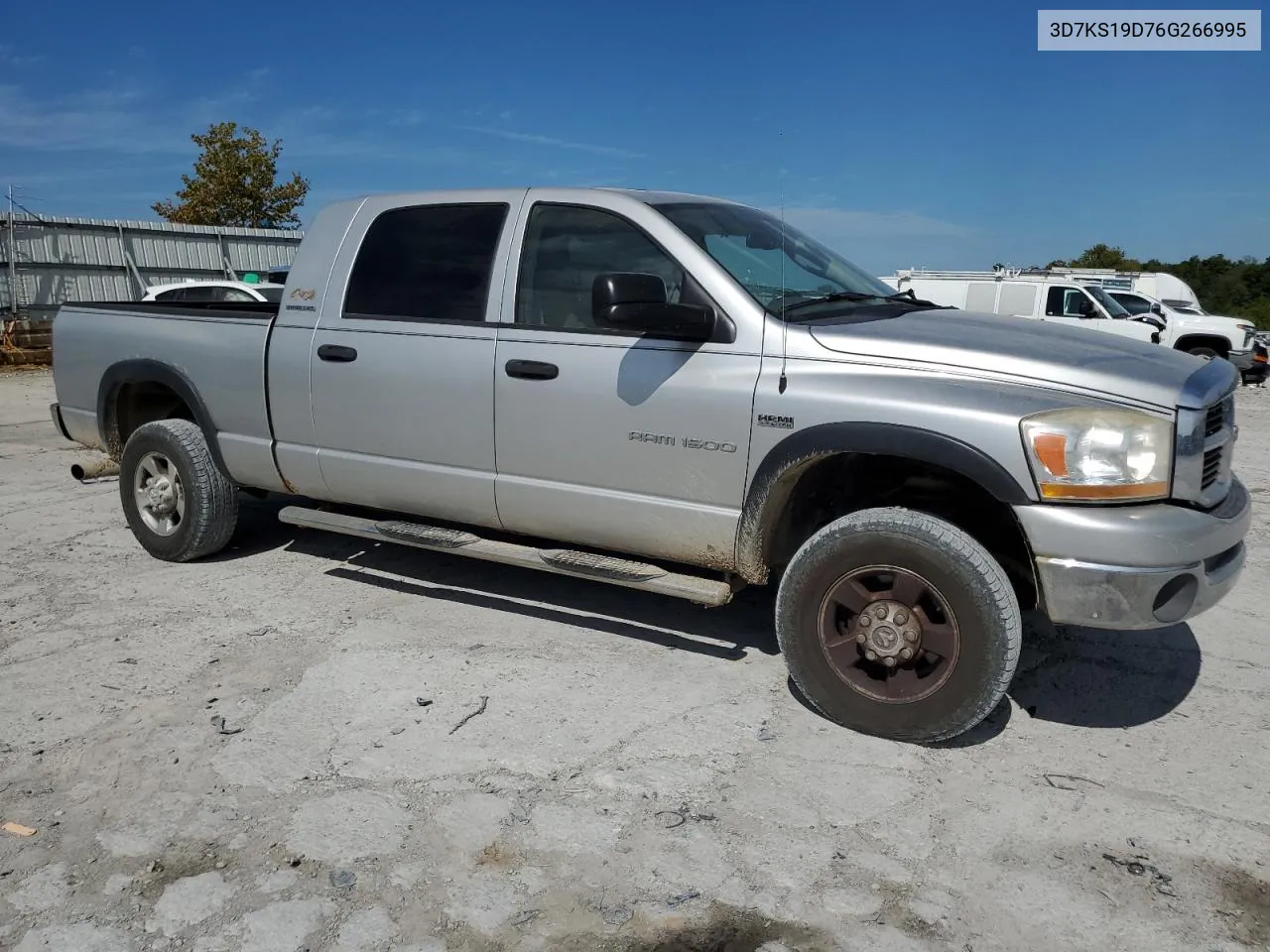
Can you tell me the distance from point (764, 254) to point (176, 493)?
356 cm

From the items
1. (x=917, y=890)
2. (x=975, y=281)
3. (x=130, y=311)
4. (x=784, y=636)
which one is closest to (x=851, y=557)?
(x=784, y=636)

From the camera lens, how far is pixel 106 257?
2178 cm

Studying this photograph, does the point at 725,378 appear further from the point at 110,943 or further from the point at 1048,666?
the point at 110,943

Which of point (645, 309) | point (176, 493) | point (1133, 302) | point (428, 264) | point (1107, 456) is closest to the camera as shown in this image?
point (1107, 456)

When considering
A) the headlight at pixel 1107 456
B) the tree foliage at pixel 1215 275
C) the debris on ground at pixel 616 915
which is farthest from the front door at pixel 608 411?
the tree foliage at pixel 1215 275

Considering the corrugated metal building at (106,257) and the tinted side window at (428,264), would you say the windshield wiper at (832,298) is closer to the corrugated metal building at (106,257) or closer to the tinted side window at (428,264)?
the tinted side window at (428,264)

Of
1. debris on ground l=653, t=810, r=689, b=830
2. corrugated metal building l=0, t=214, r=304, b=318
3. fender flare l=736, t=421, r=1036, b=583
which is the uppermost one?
corrugated metal building l=0, t=214, r=304, b=318

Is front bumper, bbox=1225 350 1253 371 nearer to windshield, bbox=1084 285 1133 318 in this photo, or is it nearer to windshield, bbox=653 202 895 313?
windshield, bbox=1084 285 1133 318

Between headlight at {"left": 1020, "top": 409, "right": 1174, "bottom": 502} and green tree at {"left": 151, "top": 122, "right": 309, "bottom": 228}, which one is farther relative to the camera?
green tree at {"left": 151, "top": 122, "right": 309, "bottom": 228}

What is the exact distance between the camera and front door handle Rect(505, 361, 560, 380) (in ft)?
14.3

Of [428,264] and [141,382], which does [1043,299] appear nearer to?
[428,264]

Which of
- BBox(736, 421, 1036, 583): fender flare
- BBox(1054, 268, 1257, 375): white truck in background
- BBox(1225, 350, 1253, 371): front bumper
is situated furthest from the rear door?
BBox(1225, 350, 1253, 371): front bumper

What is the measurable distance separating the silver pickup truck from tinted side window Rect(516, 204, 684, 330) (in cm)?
1

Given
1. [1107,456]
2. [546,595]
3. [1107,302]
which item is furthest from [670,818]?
[1107,302]
